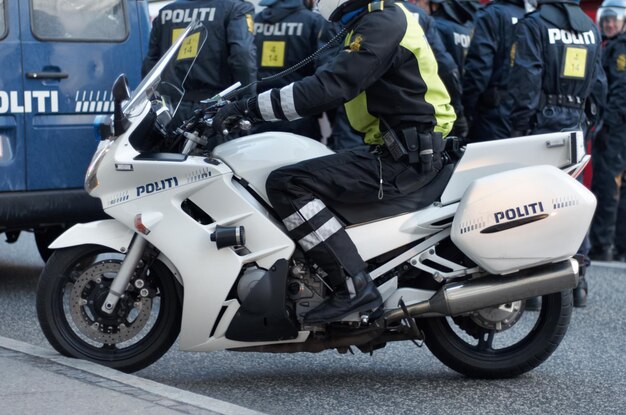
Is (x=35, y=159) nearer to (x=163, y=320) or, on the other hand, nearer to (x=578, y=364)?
(x=163, y=320)

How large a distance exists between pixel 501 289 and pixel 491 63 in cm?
443

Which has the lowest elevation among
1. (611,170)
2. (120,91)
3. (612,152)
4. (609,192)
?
(609,192)

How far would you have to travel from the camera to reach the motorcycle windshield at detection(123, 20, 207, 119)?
5.11 m

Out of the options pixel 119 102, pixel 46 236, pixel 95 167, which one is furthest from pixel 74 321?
pixel 46 236

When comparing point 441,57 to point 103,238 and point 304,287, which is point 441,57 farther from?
point 103,238

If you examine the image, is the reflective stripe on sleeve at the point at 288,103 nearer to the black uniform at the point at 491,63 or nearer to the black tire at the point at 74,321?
the black tire at the point at 74,321

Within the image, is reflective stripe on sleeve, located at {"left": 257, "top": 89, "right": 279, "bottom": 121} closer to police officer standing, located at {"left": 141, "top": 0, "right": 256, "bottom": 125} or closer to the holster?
the holster

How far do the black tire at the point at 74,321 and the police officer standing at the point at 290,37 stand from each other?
11.3 ft

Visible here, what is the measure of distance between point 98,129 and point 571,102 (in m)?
3.46

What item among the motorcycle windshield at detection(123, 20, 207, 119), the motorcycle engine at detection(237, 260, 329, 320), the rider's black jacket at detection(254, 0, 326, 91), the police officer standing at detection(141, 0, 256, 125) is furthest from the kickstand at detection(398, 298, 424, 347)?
the rider's black jacket at detection(254, 0, 326, 91)

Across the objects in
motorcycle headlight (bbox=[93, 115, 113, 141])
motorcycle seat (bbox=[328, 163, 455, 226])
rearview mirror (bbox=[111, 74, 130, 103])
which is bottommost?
motorcycle seat (bbox=[328, 163, 455, 226])

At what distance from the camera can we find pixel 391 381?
530 centimetres

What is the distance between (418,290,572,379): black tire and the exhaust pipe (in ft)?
0.60

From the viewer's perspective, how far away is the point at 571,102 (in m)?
7.57
